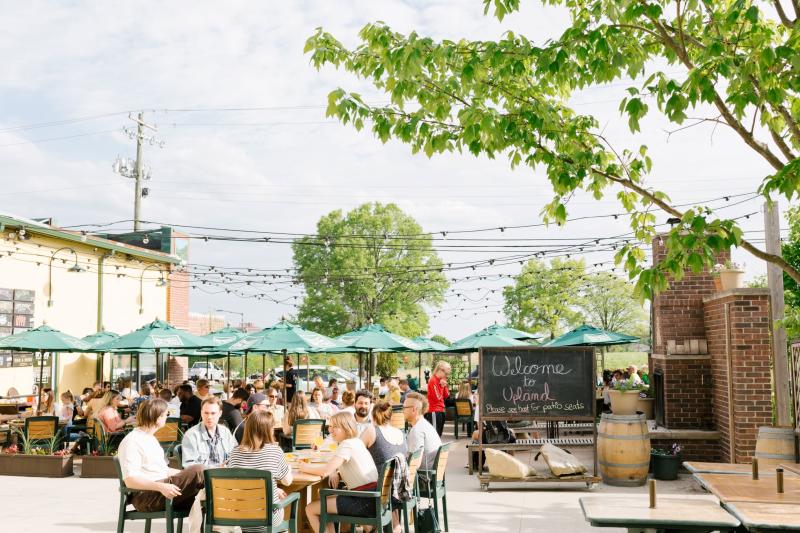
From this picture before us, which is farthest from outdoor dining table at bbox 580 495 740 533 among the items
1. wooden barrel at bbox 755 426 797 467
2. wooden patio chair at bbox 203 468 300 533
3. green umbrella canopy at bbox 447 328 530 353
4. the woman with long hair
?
green umbrella canopy at bbox 447 328 530 353

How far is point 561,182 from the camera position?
6934 mm

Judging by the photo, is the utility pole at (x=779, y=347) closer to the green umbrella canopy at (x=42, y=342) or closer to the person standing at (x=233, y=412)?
the person standing at (x=233, y=412)

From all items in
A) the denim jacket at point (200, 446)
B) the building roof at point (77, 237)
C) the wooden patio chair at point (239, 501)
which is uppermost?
the building roof at point (77, 237)

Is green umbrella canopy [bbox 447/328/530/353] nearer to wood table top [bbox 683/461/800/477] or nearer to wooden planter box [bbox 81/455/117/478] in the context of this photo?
wooden planter box [bbox 81/455/117/478]

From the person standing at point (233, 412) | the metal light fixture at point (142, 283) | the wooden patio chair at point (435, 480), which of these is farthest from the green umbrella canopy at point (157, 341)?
the metal light fixture at point (142, 283)

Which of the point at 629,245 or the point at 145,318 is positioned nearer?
the point at 629,245

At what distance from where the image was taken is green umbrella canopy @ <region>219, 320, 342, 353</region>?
554 inches

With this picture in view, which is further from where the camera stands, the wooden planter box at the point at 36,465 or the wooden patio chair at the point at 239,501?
the wooden planter box at the point at 36,465

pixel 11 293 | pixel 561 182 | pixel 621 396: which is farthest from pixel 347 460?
pixel 11 293

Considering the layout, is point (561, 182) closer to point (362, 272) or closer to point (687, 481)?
point (687, 481)

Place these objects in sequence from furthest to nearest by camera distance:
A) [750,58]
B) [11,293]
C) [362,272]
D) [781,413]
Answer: [362,272]
[11,293]
[781,413]
[750,58]

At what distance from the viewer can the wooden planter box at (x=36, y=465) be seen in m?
11.8

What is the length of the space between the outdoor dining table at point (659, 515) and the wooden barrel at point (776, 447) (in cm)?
357

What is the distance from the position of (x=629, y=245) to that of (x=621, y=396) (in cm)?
465
